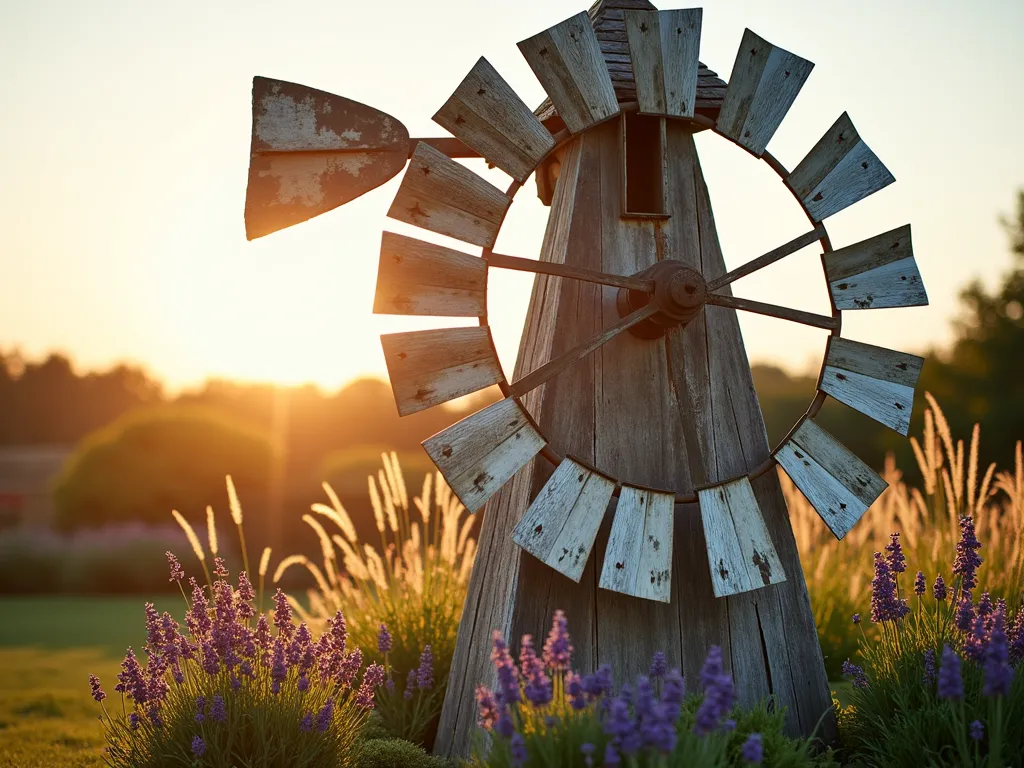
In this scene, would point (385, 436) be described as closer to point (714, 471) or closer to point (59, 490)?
point (59, 490)

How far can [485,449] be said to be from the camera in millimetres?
3260

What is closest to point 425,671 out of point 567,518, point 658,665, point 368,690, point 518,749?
point 368,690

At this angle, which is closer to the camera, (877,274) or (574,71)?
(574,71)

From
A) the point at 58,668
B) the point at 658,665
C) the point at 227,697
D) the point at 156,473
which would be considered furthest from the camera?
the point at 156,473

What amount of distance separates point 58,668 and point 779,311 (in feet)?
19.9

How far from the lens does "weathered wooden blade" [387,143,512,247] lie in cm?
328

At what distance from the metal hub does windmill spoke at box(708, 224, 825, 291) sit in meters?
0.08

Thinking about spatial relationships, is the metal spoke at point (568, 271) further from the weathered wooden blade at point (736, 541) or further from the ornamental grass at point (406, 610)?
the ornamental grass at point (406, 610)

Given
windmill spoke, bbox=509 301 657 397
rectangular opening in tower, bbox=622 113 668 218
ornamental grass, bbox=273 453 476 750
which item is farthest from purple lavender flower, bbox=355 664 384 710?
rectangular opening in tower, bbox=622 113 668 218

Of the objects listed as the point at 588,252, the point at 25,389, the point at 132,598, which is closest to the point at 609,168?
the point at 588,252

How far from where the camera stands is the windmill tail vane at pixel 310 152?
3.42m

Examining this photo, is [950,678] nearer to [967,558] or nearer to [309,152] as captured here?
[967,558]

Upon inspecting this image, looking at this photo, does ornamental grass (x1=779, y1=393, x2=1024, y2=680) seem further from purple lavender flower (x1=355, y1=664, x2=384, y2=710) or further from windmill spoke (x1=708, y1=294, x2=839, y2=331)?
purple lavender flower (x1=355, y1=664, x2=384, y2=710)

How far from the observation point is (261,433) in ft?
47.9
